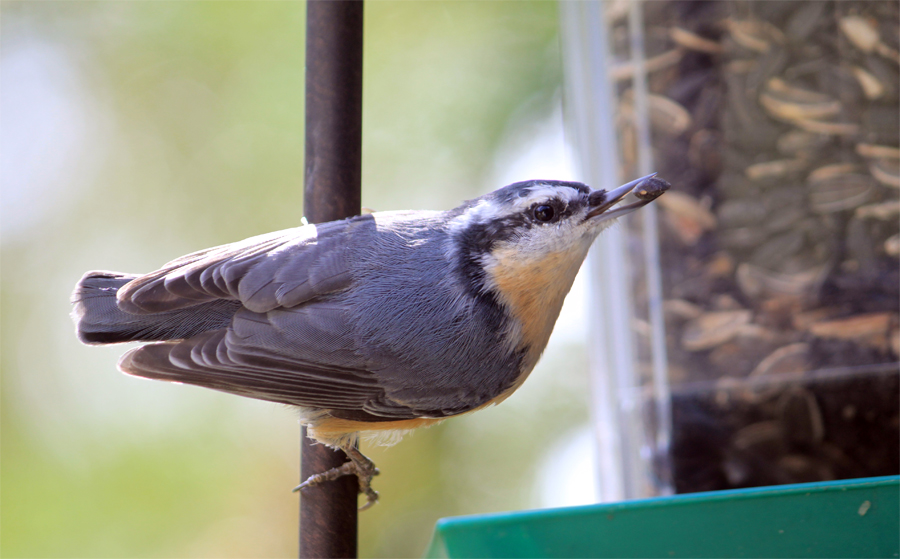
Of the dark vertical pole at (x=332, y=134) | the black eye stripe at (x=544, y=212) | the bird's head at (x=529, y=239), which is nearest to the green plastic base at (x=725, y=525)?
the dark vertical pole at (x=332, y=134)

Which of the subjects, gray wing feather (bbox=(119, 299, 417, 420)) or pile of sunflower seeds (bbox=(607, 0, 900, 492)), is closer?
gray wing feather (bbox=(119, 299, 417, 420))

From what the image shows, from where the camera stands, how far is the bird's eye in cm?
187

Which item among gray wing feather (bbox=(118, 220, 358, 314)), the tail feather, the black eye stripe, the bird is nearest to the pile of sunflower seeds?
the bird

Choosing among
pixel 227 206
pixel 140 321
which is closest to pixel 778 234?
pixel 140 321

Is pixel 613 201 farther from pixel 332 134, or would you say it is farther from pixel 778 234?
pixel 778 234

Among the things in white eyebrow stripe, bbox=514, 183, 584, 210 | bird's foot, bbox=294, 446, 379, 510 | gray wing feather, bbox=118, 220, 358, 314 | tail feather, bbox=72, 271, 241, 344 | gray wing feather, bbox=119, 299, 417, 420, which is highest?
white eyebrow stripe, bbox=514, 183, 584, 210

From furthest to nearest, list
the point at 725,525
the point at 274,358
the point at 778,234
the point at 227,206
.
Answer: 1. the point at 227,206
2. the point at 778,234
3. the point at 274,358
4. the point at 725,525

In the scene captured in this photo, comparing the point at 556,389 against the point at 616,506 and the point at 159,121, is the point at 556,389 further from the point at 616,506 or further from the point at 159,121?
the point at 616,506

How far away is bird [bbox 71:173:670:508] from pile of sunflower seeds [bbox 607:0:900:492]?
0.89 m

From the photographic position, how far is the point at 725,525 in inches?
54.5

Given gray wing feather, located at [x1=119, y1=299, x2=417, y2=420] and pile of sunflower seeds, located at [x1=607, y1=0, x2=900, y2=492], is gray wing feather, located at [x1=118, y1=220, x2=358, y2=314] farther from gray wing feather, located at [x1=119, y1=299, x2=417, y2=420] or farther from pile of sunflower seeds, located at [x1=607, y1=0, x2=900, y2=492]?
pile of sunflower seeds, located at [x1=607, y1=0, x2=900, y2=492]

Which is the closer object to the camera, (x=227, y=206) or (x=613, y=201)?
(x=613, y=201)

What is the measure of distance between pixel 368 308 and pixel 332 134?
1.45 ft

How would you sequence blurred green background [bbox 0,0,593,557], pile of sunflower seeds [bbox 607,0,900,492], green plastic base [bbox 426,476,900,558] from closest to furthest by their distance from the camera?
green plastic base [bbox 426,476,900,558]
pile of sunflower seeds [bbox 607,0,900,492]
blurred green background [bbox 0,0,593,557]
